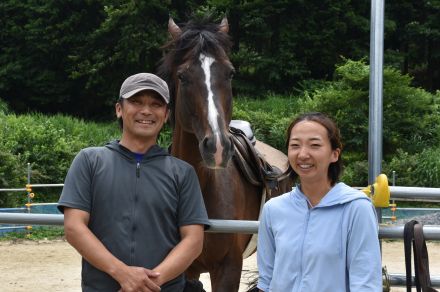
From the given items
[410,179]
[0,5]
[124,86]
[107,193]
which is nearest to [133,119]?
[124,86]

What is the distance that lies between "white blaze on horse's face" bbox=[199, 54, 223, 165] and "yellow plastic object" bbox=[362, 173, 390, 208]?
3.32 feet

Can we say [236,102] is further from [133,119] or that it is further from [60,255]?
[133,119]

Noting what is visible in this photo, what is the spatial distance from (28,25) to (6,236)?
16635mm

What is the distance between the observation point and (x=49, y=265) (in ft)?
34.1

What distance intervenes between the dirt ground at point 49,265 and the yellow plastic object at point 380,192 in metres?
4.87

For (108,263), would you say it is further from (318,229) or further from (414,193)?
(414,193)

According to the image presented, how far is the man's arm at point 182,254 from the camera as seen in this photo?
2660 millimetres

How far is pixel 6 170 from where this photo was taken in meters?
14.7

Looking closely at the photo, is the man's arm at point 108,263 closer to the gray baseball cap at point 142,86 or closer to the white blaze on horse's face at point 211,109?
the gray baseball cap at point 142,86

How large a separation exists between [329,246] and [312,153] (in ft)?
1.10

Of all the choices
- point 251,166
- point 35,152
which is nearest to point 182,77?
point 251,166

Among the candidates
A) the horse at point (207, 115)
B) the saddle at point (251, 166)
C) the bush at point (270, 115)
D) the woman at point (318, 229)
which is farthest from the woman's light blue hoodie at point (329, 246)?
the bush at point (270, 115)

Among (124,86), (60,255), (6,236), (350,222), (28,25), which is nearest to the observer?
(350,222)

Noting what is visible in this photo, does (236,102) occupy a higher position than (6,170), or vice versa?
(236,102)
